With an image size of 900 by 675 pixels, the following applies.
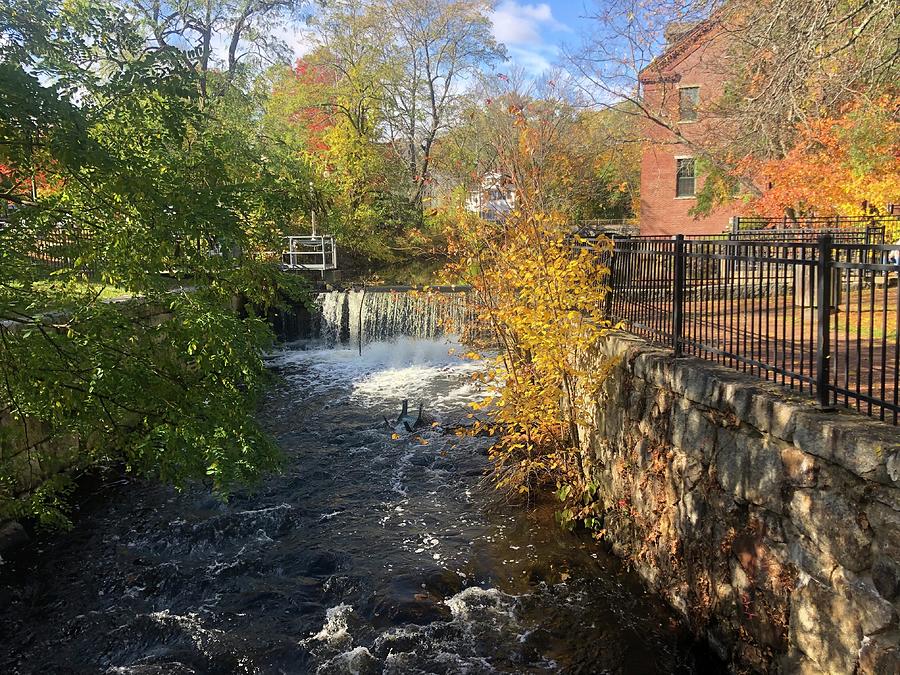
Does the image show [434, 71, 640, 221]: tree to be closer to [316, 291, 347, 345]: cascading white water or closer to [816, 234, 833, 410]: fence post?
[316, 291, 347, 345]: cascading white water

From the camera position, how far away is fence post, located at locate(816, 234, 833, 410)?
3771mm

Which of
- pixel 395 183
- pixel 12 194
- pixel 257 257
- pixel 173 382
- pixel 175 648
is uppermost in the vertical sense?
pixel 395 183

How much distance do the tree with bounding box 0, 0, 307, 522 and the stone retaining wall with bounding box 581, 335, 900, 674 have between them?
10.3 ft

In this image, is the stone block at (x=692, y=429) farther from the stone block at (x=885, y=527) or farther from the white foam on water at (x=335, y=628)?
the white foam on water at (x=335, y=628)

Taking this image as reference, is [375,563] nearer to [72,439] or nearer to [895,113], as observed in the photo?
[72,439]

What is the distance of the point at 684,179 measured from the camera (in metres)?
27.5

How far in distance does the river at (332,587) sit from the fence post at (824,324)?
7.17 feet

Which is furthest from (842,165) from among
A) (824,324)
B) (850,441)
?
(850,441)

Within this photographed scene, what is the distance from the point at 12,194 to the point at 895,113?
10853mm

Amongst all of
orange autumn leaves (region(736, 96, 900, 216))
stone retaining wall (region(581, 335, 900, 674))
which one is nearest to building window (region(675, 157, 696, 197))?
orange autumn leaves (region(736, 96, 900, 216))

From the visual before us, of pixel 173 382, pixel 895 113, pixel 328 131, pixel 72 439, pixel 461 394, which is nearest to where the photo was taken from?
pixel 173 382

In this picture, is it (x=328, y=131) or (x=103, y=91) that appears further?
(x=328, y=131)

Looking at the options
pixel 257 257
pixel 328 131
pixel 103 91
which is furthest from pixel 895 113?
pixel 328 131

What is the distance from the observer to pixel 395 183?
3244 centimetres
